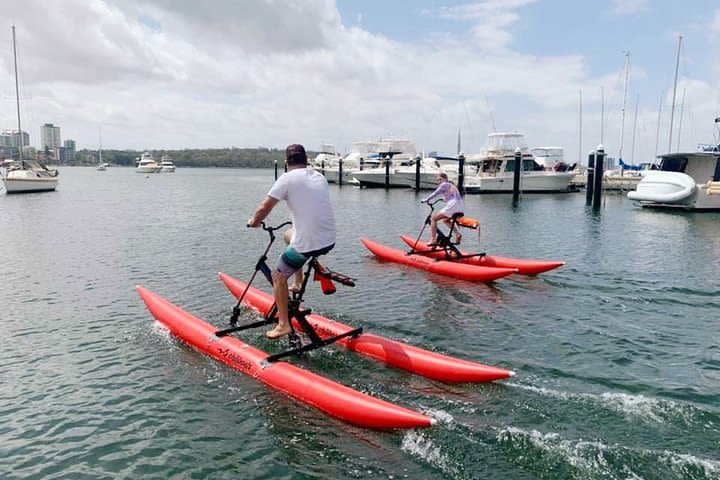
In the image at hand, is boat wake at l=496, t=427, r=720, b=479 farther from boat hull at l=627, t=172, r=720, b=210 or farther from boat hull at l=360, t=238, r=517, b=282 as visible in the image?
boat hull at l=627, t=172, r=720, b=210

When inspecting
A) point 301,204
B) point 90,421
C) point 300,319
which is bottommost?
point 90,421

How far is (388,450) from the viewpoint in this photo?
5770 mm

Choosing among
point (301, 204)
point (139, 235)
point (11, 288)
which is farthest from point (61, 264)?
point (301, 204)

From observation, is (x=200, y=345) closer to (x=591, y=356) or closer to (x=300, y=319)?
(x=300, y=319)

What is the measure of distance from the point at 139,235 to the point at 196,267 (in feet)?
29.2

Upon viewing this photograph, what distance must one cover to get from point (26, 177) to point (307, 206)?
53807mm

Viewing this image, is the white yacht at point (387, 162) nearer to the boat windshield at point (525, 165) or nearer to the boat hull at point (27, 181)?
the boat windshield at point (525, 165)

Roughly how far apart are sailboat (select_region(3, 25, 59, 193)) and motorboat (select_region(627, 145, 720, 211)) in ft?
176

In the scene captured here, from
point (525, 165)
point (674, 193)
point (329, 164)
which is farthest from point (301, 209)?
point (329, 164)

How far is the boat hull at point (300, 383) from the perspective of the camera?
19.9ft

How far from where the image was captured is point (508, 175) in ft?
179

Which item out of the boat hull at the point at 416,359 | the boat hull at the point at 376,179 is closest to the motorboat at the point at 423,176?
the boat hull at the point at 376,179

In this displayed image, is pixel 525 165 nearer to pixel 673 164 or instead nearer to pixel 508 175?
pixel 508 175

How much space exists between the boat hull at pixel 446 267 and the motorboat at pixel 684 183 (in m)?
29.6
